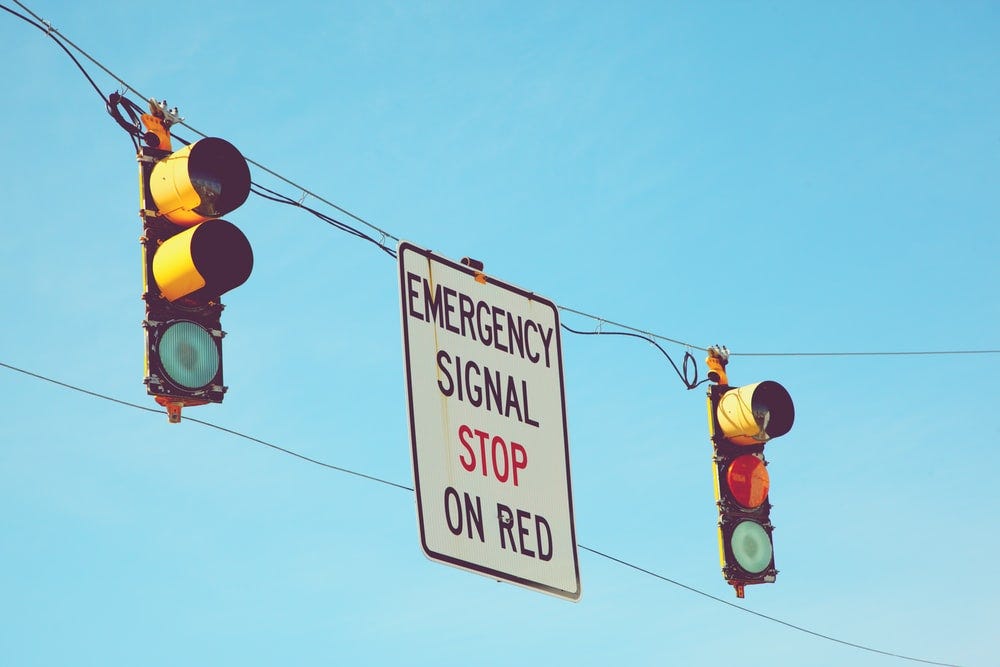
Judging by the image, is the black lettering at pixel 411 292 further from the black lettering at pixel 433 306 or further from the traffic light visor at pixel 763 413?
the traffic light visor at pixel 763 413

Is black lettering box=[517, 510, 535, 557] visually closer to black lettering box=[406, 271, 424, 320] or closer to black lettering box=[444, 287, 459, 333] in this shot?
black lettering box=[444, 287, 459, 333]

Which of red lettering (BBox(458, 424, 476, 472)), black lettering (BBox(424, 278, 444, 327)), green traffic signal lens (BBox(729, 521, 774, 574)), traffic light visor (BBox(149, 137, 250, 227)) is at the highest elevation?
traffic light visor (BBox(149, 137, 250, 227))

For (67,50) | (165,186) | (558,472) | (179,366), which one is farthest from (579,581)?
(67,50)

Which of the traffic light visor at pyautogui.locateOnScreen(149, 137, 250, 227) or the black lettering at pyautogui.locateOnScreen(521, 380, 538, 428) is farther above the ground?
the traffic light visor at pyautogui.locateOnScreen(149, 137, 250, 227)

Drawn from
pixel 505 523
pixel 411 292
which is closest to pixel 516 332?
pixel 411 292

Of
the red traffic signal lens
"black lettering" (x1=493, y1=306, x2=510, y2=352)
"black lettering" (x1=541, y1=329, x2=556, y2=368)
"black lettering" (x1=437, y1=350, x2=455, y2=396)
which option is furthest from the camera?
the red traffic signal lens

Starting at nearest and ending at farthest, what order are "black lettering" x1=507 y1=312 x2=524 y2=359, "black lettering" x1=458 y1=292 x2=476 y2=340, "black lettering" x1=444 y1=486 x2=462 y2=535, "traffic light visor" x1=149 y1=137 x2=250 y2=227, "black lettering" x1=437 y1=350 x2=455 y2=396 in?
1. "traffic light visor" x1=149 y1=137 x2=250 y2=227
2. "black lettering" x1=444 y1=486 x2=462 y2=535
3. "black lettering" x1=437 y1=350 x2=455 y2=396
4. "black lettering" x1=458 y1=292 x2=476 y2=340
5. "black lettering" x1=507 y1=312 x2=524 y2=359

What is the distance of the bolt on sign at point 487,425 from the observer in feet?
24.8

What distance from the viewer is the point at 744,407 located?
11117 millimetres

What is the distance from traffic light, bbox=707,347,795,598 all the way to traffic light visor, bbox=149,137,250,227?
4.94m

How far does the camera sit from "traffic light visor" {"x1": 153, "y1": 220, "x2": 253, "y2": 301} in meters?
7.21

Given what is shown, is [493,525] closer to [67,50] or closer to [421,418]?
[421,418]

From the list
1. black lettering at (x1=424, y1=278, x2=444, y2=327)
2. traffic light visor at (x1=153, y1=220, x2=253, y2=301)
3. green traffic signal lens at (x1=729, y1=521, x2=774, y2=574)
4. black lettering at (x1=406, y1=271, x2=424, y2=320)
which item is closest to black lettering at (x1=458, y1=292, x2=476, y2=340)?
black lettering at (x1=424, y1=278, x2=444, y2=327)

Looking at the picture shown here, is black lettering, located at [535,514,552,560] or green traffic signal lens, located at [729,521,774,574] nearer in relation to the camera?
black lettering, located at [535,514,552,560]
